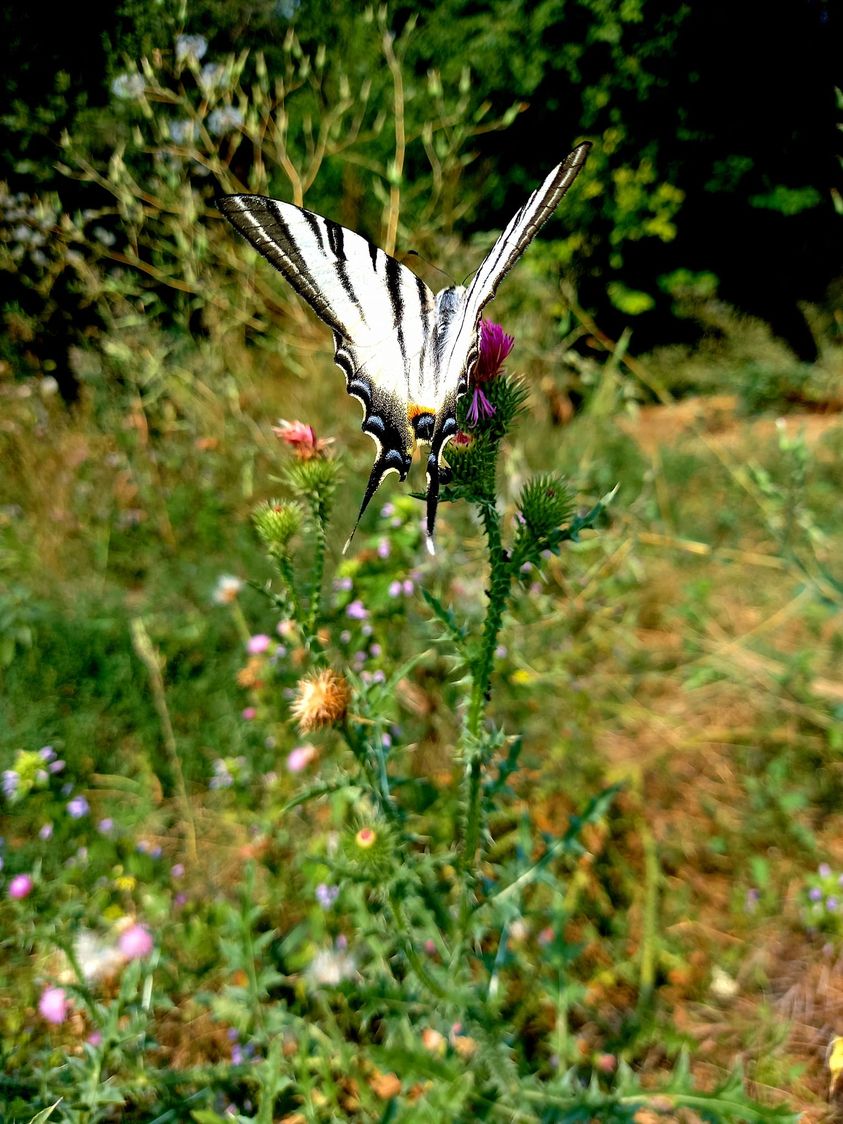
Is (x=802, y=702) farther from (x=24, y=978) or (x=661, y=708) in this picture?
(x=24, y=978)

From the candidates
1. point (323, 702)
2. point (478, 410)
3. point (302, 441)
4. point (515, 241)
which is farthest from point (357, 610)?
point (515, 241)

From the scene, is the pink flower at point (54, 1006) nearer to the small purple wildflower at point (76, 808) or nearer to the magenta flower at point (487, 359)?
the small purple wildflower at point (76, 808)

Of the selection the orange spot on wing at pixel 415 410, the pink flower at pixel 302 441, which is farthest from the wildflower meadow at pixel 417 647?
the orange spot on wing at pixel 415 410

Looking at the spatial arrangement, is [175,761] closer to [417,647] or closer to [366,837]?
[417,647]

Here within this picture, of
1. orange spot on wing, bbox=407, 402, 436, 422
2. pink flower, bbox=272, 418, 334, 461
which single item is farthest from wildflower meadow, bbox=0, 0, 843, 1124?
orange spot on wing, bbox=407, 402, 436, 422

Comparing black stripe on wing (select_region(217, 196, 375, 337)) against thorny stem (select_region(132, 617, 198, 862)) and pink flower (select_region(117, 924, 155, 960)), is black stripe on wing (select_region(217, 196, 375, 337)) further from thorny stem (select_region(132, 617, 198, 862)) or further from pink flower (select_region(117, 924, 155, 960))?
pink flower (select_region(117, 924, 155, 960))

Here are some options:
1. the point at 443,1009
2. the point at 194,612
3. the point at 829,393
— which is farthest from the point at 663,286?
the point at 443,1009
